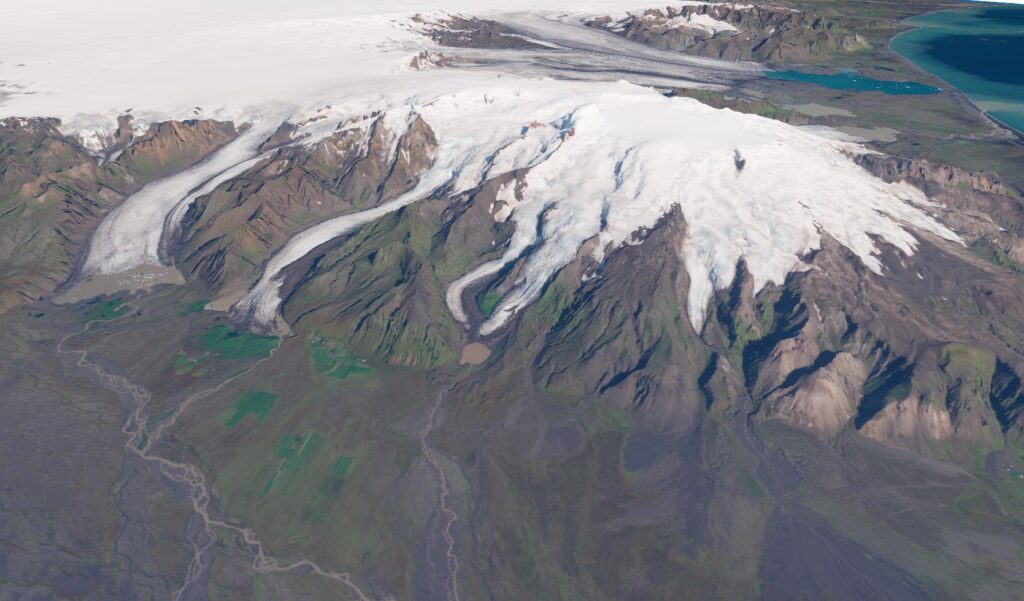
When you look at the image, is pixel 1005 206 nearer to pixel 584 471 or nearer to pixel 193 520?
pixel 584 471

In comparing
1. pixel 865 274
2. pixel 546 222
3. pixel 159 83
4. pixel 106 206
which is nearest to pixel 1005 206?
pixel 865 274

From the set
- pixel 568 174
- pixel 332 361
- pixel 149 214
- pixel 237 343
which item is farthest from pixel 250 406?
pixel 568 174

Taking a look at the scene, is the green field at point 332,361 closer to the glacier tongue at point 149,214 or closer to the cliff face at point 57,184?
the glacier tongue at point 149,214

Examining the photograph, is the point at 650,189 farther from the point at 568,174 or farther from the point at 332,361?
the point at 332,361

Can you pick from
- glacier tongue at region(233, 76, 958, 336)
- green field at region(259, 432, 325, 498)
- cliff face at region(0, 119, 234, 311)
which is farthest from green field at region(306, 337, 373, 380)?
cliff face at region(0, 119, 234, 311)

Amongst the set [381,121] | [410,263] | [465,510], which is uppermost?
[381,121]

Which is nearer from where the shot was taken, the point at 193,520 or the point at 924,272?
the point at 193,520
